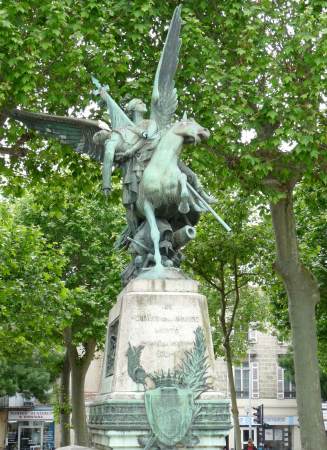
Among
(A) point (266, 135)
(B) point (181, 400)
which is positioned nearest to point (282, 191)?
(A) point (266, 135)

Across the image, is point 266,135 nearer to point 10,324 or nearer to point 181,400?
point 181,400

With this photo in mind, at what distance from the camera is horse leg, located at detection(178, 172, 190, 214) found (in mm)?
9203

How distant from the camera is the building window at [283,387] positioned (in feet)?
156

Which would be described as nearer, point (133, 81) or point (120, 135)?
point (120, 135)

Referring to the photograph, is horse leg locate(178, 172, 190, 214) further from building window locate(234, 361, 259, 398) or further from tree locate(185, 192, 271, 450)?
building window locate(234, 361, 259, 398)

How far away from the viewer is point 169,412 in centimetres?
830

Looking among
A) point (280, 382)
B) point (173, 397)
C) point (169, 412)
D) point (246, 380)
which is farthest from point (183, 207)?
point (280, 382)

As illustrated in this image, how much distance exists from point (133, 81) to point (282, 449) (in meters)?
37.6

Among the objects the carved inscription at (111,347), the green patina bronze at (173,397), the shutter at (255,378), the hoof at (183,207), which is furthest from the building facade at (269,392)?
the green patina bronze at (173,397)

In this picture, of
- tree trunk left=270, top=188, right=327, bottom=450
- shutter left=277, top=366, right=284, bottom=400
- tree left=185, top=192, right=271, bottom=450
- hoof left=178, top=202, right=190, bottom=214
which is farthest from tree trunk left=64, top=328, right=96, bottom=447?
shutter left=277, top=366, right=284, bottom=400

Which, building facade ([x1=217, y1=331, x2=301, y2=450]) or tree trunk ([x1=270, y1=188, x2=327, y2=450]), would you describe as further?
building facade ([x1=217, y1=331, x2=301, y2=450])

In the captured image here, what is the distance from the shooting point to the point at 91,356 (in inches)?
1091

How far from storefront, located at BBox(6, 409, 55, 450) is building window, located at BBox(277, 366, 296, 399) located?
14040 millimetres

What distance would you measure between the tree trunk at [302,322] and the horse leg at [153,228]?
716cm
